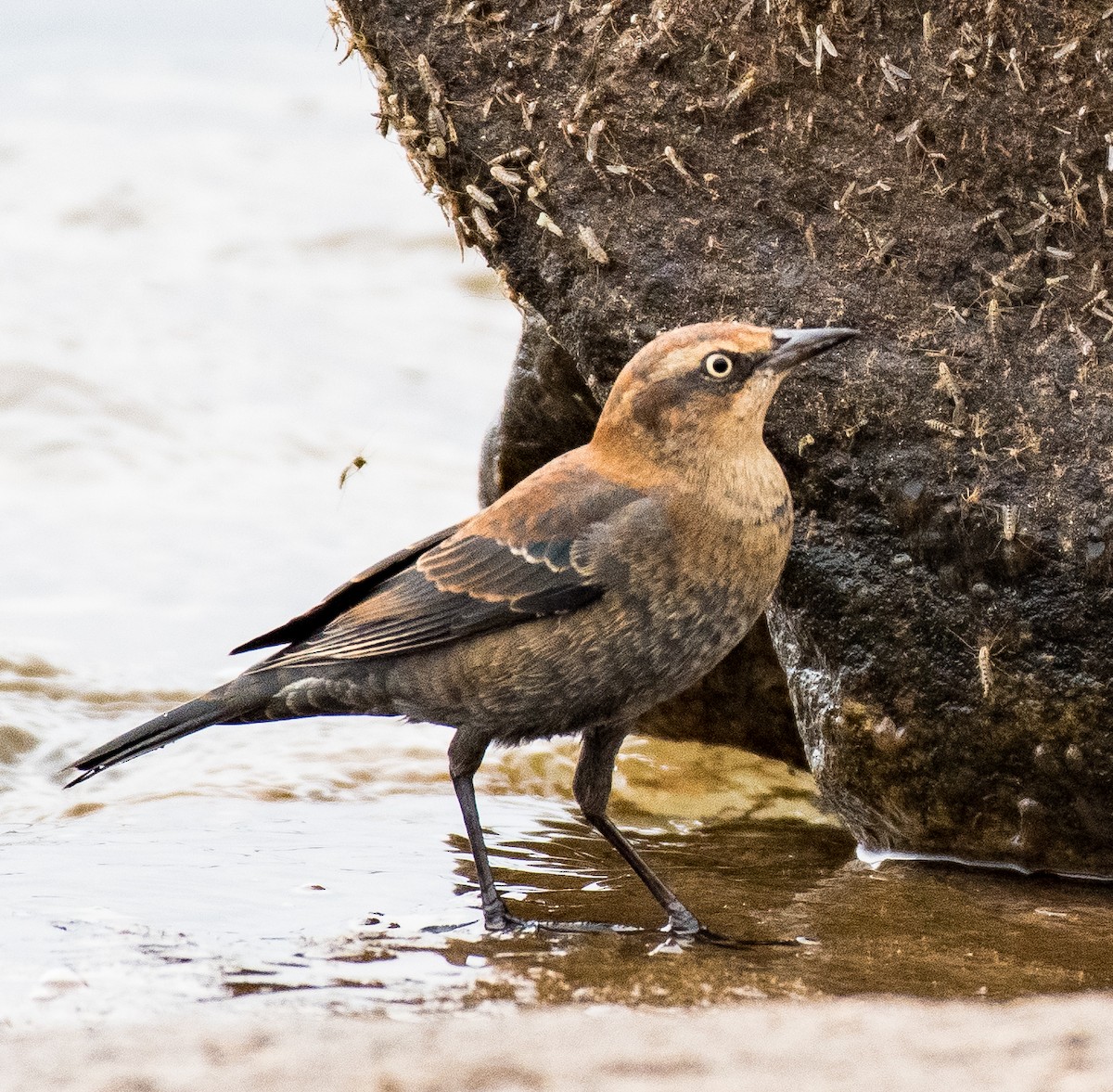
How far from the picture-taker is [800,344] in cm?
416

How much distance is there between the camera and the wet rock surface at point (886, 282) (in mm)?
4410

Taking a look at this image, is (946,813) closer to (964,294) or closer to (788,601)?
(788,601)

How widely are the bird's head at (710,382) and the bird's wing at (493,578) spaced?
21 cm

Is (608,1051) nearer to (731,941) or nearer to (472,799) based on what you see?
(731,941)

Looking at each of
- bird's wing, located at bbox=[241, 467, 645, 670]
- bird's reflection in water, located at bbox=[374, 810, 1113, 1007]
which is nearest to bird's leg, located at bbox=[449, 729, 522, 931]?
bird's reflection in water, located at bbox=[374, 810, 1113, 1007]

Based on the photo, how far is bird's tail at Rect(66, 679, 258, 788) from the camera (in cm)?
450

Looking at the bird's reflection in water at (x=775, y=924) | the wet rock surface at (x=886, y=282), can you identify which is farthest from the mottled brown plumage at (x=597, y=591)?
the wet rock surface at (x=886, y=282)

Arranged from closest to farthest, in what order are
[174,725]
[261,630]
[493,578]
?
[493,578] → [174,725] → [261,630]

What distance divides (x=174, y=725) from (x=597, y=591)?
1.35m

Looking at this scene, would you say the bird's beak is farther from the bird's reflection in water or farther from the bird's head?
the bird's reflection in water

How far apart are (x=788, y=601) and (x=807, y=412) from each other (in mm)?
605

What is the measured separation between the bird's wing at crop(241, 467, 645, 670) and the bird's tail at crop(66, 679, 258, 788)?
17 centimetres

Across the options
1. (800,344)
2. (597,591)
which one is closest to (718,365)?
(800,344)

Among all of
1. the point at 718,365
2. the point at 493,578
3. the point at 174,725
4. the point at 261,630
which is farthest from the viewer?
the point at 261,630
